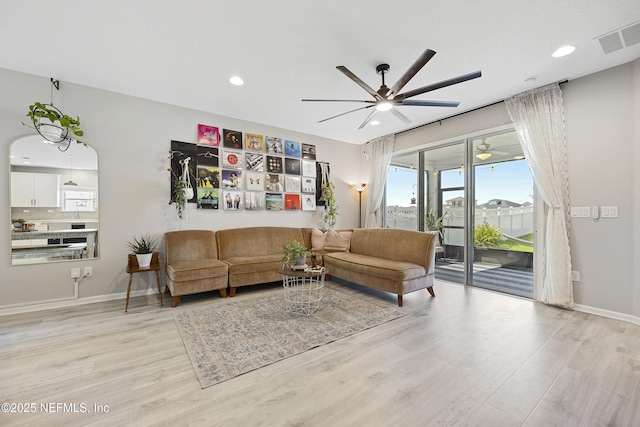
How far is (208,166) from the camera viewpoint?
410cm

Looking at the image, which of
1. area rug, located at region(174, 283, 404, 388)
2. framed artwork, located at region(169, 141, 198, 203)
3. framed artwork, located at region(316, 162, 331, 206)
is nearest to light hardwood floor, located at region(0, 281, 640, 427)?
area rug, located at region(174, 283, 404, 388)

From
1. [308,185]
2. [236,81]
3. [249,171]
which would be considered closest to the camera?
[236,81]

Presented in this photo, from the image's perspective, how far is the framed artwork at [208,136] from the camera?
4.06 m

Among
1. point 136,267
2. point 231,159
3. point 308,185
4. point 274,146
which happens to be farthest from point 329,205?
point 136,267

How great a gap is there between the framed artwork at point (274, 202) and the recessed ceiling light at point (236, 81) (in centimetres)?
197

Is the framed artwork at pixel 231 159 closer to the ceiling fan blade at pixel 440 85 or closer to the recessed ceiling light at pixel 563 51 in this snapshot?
the ceiling fan blade at pixel 440 85

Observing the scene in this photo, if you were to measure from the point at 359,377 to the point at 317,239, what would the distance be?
3.10 metres

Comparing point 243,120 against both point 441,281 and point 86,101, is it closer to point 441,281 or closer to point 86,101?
point 86,101

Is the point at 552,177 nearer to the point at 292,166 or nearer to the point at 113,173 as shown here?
the point at 292,166

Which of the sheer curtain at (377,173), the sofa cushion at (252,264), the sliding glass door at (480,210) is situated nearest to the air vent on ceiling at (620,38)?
the sliding glass door at (480,210)

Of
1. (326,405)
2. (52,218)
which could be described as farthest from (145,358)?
(52,218)

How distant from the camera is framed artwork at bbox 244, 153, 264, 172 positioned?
4.47 m

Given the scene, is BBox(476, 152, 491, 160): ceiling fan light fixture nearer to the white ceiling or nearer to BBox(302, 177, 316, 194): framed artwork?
the white ceiling

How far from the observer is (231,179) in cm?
431
